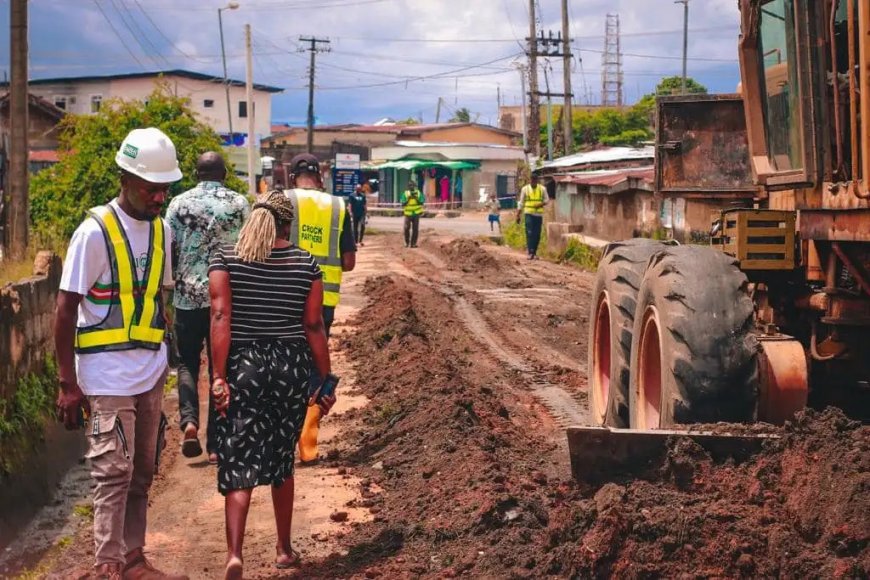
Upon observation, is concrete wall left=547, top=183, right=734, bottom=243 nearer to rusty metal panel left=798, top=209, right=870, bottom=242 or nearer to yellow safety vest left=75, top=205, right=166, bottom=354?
rusty metal panel left=798, top=209, right=870, bottom=242

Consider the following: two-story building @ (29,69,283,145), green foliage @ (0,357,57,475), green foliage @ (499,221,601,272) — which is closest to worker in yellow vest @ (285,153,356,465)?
green foliage @ (0,357,57,475)

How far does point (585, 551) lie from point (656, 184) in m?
4.05

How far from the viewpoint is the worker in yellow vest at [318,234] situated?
8.68 m

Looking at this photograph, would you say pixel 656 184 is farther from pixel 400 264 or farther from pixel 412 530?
pixel 400 264

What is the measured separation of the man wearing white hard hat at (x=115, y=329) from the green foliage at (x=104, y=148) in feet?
30.1

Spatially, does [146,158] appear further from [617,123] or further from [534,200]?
[617,123]

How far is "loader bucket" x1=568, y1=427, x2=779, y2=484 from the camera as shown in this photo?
5500mm

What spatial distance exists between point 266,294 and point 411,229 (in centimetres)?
2845

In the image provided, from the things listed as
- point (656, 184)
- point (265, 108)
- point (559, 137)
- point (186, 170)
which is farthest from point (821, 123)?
point (265, 108)

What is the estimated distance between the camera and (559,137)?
216 feet

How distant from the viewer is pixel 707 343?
5.79 meters

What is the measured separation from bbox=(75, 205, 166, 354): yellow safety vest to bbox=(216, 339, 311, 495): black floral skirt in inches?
20.0

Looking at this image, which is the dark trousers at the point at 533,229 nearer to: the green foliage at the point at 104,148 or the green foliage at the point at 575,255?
the green foliage at the point at 575,255

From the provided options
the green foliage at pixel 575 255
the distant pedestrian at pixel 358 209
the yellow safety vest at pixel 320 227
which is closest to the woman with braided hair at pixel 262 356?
the yellow safety vest at pixel 320 227
